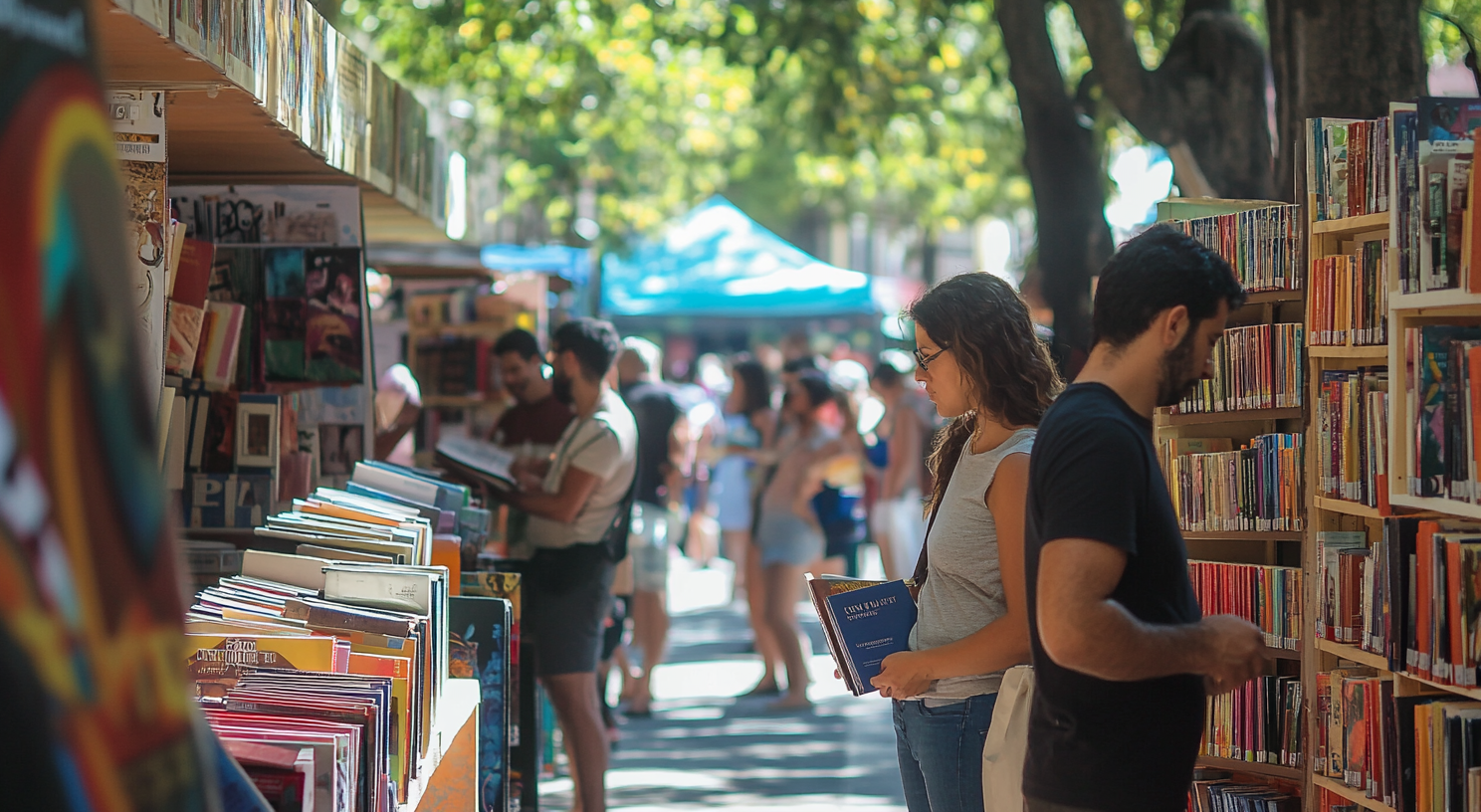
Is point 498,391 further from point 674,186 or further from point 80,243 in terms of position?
point 674,186

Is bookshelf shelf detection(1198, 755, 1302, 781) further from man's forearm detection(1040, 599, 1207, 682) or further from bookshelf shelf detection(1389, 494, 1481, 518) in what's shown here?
man's forearm detection(1040, 599, 1207, 682)

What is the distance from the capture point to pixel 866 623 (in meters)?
3.00

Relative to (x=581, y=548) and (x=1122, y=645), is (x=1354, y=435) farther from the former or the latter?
(x=581, y=548)

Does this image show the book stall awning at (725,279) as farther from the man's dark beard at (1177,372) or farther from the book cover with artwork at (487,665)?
the man's dark beard at (1177,372)

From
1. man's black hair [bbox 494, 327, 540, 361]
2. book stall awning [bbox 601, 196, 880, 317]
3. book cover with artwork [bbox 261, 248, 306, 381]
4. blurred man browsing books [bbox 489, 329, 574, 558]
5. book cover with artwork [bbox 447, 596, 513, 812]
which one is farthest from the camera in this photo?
book stall awning [bbox 601, 196, 880, 317]

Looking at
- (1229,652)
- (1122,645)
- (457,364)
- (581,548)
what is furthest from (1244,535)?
(457,364)

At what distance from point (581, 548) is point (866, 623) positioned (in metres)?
2.76

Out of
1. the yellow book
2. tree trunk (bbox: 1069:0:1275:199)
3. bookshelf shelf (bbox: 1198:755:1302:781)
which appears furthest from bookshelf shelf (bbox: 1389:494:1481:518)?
tree trunk (bbox: 1069:0:1275:199)

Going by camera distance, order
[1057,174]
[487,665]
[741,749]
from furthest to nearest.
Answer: [1057,174]
[741,749]
[487,665]

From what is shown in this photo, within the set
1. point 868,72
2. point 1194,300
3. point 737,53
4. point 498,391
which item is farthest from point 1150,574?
point 868,72

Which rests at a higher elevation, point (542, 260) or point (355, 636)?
point (542, 260)

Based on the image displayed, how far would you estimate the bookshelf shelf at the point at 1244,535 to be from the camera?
409cm

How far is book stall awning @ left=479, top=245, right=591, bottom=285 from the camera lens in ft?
38.7

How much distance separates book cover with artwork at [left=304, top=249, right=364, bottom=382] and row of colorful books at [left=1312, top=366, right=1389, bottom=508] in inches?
125
